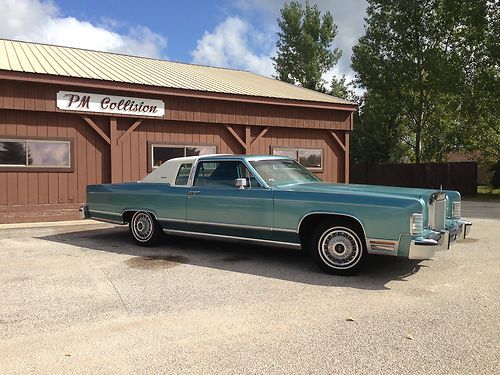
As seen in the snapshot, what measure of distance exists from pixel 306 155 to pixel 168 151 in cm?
500

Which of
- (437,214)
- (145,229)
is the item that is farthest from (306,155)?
(437,214)

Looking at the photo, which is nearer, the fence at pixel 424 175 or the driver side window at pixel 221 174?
the driver side window at pixel 221 174

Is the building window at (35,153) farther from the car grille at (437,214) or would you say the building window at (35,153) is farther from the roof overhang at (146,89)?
Answer: the car grille at (437,214)

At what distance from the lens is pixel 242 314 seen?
4.25 metres

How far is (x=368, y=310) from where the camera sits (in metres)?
4.34

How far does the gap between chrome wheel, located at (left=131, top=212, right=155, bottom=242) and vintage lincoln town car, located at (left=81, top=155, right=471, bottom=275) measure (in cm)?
2

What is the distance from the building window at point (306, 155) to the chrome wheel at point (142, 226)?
7827 millimetres

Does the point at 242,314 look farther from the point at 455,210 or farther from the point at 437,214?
the point at 455,210

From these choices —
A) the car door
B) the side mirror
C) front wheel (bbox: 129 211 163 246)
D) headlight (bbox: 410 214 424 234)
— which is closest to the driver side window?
the car door

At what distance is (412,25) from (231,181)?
2535 cm

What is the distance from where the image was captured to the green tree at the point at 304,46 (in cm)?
3991

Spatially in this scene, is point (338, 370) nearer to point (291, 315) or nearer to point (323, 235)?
point (291, 315)

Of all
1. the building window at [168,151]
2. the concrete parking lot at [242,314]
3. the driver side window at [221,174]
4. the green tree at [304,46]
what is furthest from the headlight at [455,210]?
the green tree at [304,46]

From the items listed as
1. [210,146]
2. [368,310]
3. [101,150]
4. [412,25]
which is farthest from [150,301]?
[412,25]
